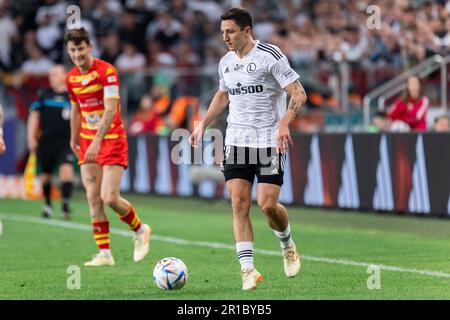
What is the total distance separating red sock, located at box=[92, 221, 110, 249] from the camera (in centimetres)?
1212

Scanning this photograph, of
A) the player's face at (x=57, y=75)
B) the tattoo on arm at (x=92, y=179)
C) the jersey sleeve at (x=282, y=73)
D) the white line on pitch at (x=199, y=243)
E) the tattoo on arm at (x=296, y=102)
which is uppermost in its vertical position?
the jersey sleeve at (x=282, y=73)

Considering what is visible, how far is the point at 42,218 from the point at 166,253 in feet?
19.0

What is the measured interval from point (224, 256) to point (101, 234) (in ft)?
4.62

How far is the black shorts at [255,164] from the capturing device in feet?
32.3

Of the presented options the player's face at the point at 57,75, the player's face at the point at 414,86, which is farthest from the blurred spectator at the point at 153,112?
the player's face at the point at 414,86

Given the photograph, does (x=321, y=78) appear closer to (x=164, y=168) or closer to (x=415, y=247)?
(x=164, y=168)

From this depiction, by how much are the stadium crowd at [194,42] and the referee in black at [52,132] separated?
4.69 m

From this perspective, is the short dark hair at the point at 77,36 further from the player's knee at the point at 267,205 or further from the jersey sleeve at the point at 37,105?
the jersey sleeve at the point at 37,105

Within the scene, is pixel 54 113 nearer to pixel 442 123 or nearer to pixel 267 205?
pixel 442 123

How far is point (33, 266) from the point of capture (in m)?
12.0

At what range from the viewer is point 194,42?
2714 cm

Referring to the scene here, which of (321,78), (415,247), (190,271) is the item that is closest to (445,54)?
(321,78)

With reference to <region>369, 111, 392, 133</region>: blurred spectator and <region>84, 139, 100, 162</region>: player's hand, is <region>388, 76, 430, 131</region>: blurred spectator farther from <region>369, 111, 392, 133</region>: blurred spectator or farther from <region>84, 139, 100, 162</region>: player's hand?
<region>84, 139, 100, 162</region>: player's hand

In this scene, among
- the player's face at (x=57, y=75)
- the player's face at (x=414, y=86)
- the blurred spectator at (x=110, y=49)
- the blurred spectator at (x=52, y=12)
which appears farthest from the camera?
the blurred spectator at (x=52, y=12)
